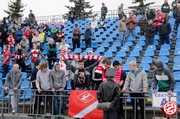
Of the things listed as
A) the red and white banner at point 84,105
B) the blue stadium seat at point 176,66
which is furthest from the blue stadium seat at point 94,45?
the red and white banner at point 84,105

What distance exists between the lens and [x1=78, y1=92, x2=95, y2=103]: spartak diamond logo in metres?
8.83

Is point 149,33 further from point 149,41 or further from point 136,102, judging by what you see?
point 136,102

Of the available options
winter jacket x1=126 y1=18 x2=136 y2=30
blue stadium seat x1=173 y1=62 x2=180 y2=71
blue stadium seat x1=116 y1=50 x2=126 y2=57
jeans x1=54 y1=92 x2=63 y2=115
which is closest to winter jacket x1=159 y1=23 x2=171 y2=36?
blue stadium seat x1=116 y1=50 x2=126 y2=57

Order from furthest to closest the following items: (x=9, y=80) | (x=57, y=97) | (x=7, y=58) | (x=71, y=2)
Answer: (x=71, y=2) < (x=7, y=58) < (x=9, y=80) < (x=57, y=97)

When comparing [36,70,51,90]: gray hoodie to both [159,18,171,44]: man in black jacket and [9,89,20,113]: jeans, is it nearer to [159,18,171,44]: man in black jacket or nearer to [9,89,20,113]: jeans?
[9,89,20,113]: jeans

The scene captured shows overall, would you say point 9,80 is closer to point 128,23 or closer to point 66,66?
point 66,66

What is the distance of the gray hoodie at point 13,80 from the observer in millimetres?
10297

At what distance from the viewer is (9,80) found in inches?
408

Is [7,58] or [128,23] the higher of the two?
[128,23]

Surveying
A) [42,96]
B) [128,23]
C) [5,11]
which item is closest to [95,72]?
[42,96]

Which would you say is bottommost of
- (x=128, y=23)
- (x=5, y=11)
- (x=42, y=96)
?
(x=42, y=96)

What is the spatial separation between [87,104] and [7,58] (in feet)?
24.4

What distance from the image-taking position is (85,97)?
8.88 meters

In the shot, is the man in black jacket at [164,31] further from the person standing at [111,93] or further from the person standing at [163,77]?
the person standing at [111,93]
